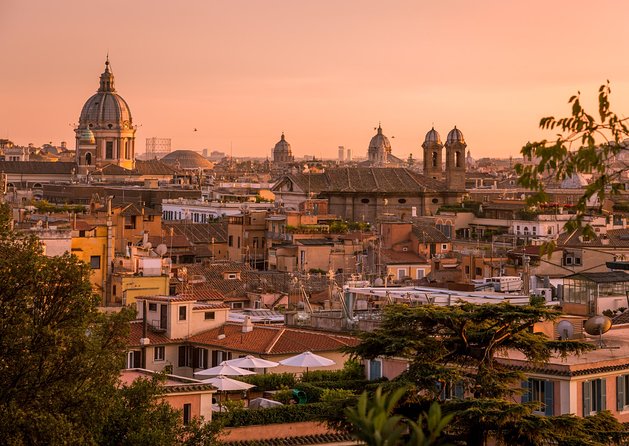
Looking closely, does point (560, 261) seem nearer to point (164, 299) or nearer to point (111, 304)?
Result: point (111, 304)

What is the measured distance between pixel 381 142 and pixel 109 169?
4872 centimetres

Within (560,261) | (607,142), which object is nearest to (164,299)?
(560,261)

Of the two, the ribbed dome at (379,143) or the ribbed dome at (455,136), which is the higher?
the ribbed dome at (379,143)

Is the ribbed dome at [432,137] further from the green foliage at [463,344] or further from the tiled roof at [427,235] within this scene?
the green foliage at [463,344]

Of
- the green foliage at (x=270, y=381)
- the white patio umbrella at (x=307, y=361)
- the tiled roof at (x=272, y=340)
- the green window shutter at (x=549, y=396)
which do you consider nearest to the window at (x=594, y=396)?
the green window shutter at (x=549, y=396)

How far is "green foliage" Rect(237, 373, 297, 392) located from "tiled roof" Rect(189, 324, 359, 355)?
2.35m

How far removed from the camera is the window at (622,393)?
67.5ft

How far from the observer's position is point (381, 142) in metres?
178

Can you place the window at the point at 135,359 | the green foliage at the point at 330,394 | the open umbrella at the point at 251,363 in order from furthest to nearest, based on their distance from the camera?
the window at the point at 135,359 → the open umbrella at the point at 251,363 → the green foliage at the point at 330,394

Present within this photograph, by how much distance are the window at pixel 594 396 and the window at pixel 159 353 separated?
33.3ft

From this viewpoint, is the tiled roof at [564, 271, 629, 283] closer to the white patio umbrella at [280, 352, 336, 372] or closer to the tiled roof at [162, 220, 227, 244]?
the white patio umbrella at [280, 352, 336, 372]

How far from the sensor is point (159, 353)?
2862 cm

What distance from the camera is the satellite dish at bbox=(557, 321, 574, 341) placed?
22.0 m

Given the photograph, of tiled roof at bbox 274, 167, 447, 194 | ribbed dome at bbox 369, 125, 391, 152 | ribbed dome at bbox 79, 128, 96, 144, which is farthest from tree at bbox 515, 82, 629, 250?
ribbed dome at bbox 369, 125, 391, 152
